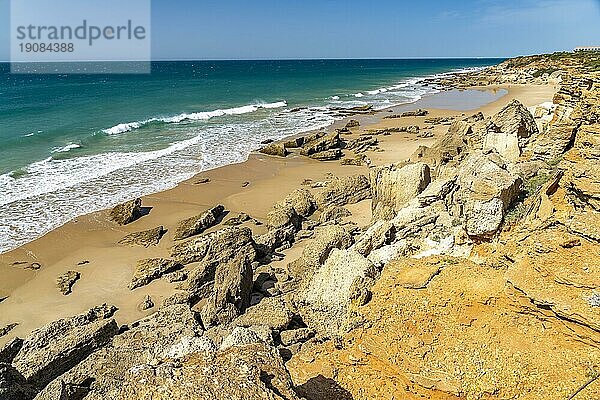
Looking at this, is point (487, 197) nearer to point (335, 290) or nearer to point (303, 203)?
point (335, 290)

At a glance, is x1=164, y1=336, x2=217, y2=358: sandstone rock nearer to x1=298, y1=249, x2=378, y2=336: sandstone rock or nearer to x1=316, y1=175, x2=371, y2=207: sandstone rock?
x1=298, y1=249, x2=378, y2=336: sandstone rock

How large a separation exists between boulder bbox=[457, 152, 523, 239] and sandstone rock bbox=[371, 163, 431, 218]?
139 inches

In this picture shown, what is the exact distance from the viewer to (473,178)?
798 centimetres

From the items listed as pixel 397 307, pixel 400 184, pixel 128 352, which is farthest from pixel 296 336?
pixel 400 184

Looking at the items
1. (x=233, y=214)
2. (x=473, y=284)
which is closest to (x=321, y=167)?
(x=233, y=214)

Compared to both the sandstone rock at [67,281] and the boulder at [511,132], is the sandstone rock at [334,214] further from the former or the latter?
the sandstone rock at [67,281]

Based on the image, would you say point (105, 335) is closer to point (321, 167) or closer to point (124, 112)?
point (321, 167)

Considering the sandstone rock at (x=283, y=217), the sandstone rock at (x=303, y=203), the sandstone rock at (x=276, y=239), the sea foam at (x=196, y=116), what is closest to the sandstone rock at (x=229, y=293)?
the sandstone rock at (x=276, y=239)

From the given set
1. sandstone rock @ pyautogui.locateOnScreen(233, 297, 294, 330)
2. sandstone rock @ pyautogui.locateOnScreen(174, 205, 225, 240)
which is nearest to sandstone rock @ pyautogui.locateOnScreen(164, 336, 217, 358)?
sandstone rock @ pyautogui.locateOnScreen(233, 297, 294, 330)

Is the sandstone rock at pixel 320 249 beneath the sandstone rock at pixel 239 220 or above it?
above

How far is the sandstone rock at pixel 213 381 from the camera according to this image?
315 centimetres

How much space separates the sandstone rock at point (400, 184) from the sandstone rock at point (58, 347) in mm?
7415

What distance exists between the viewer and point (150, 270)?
12.6 meters

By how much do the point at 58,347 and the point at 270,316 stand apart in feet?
12.3
